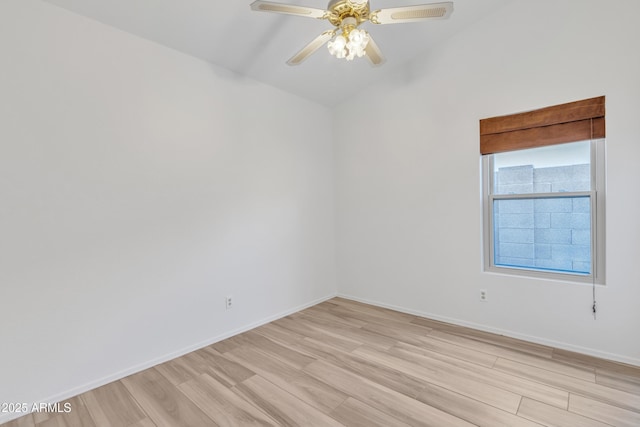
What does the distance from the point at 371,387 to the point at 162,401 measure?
1419mm

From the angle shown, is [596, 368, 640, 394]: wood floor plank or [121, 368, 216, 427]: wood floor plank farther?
[596, 368, 640, 394]: wood floor plank

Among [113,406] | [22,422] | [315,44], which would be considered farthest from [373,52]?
[22,422]

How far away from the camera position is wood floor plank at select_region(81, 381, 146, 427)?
6.01ft

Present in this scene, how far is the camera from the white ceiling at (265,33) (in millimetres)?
2217

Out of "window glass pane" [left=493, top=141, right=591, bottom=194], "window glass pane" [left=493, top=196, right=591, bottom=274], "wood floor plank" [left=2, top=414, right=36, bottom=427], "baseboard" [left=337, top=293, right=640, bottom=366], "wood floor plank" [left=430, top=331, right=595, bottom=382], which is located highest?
"window glass pane" [left=493, top=141, right=591, bottom=194]

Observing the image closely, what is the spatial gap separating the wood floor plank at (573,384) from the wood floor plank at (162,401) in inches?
85.3

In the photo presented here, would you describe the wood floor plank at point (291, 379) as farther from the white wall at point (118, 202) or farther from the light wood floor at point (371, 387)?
the white wall at point (118, 202)

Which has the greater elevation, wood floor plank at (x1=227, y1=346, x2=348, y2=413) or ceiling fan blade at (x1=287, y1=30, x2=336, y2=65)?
ceiling fan blade at (x1=287, y1=30, x2=336, y2=65)

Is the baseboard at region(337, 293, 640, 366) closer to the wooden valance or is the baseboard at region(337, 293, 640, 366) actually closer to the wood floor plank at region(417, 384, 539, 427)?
the wood floor plank at region(417, 384, 539, 427)

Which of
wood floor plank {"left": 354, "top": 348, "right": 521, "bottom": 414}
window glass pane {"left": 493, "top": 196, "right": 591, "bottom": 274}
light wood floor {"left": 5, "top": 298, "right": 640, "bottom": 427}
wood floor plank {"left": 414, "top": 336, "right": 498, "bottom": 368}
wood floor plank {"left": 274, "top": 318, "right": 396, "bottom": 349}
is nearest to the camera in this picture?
light wood floor {"left": 5, "top": 298, "right": 640, "bottom": 427}

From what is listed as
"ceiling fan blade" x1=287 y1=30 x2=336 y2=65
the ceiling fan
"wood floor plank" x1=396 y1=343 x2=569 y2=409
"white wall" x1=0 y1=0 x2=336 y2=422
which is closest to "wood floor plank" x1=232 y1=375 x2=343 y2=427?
"white wall" x1=0 y1=0 x2=336 y2=422

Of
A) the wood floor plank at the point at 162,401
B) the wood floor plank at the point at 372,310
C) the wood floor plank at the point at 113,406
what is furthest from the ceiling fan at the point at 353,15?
the wood floor plank at the point at 372,310

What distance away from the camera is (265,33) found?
264 centimetres

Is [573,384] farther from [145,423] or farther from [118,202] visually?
[118,202]
